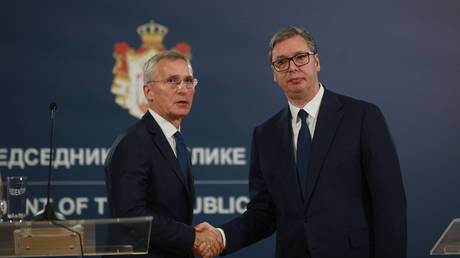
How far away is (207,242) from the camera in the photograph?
357 cm

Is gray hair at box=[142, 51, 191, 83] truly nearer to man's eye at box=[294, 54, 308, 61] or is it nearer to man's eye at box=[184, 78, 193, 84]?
man's eye at box=[184, 78, 193, 84]

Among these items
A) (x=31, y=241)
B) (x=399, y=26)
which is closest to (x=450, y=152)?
(x=399, y=26)

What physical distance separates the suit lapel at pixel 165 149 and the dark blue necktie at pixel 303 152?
52cm

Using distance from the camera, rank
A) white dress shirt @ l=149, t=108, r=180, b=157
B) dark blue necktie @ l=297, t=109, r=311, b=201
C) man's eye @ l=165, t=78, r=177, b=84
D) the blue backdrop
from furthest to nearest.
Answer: the blue backdrop
man's eye @ l=165, t=78, r=177, b=84
white dress shirt @ l=149, t=108, r=180, b=157
dark blue necktie @ l=297, t=109, r=311, b=201

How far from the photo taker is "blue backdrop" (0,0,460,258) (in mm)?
4926

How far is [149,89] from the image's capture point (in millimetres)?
3488

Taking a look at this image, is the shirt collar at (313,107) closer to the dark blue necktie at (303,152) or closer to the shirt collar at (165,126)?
the dark blue necktie at (303,152)

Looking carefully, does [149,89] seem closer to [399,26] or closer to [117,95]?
[117,95]

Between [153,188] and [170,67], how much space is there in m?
0.63

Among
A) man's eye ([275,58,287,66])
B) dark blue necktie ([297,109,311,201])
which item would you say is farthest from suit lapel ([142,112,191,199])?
man's eye ([275,58,287,66])

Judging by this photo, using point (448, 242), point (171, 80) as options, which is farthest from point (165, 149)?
point (448, 242)

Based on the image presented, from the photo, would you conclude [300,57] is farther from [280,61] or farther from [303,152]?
[303,152]

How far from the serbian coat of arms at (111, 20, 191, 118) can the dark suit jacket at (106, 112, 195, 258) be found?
Answer: 5.67 ft

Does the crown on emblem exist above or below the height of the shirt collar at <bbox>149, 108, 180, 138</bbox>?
above
